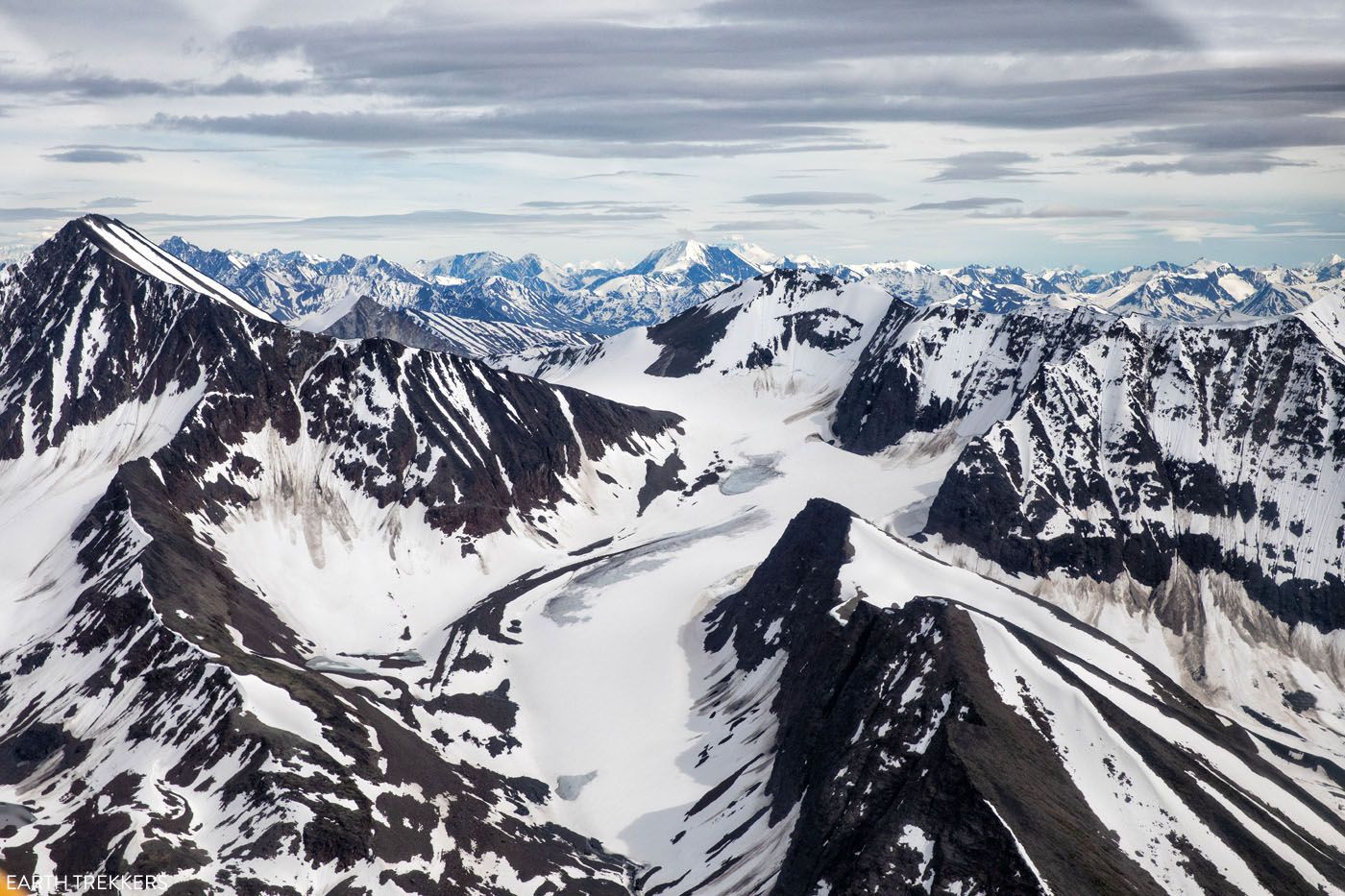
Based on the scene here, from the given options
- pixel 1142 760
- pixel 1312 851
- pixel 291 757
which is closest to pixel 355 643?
pixel 291 757

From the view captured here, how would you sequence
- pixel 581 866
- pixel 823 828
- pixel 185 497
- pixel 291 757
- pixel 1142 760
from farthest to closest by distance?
pixel 185 497
pixel 581 866
pixel 291 757
pixel 1142 760
pixel 823 828

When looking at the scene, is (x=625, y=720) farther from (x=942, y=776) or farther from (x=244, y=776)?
(x=942, y=776)

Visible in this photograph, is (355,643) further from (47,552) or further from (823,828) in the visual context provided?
(823,828)

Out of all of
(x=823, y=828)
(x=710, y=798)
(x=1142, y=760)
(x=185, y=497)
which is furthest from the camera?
(x=185, y=497)

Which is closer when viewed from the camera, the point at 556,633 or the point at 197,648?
the point at 197,648

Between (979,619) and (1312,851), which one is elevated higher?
(979,619)

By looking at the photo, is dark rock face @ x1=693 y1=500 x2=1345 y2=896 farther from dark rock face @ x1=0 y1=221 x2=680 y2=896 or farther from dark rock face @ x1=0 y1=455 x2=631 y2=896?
dark rock face @ x1=0 y1=455 x2=631 y2=896

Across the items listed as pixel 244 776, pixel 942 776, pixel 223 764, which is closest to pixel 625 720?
pixel 244 776

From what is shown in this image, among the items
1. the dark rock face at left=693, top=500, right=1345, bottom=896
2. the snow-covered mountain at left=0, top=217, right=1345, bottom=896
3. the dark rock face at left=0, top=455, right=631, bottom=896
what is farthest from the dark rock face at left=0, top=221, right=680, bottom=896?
the dark rock face at left=693, top=500, right=1345, bottom=896
